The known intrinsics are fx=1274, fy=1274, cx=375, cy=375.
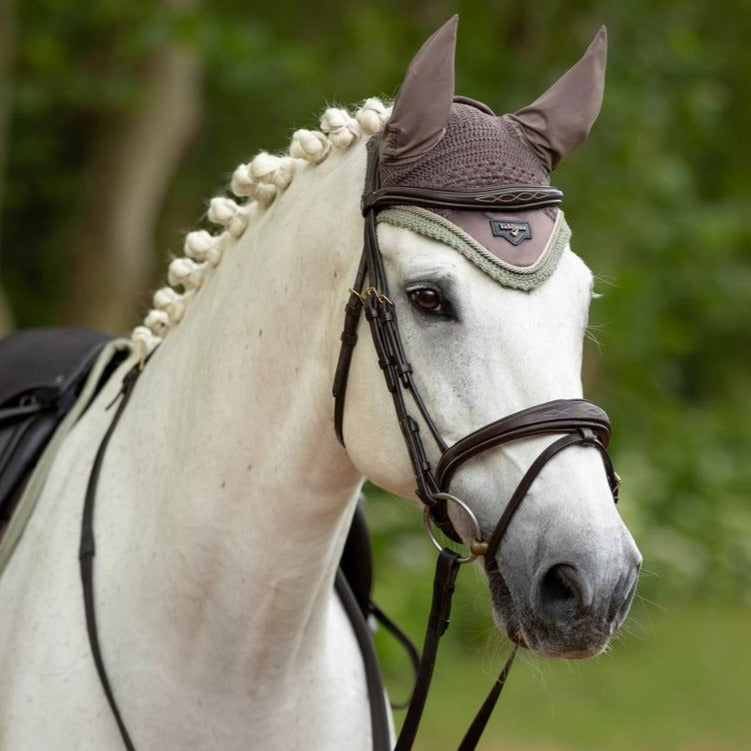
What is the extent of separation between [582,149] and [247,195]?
25.0ft

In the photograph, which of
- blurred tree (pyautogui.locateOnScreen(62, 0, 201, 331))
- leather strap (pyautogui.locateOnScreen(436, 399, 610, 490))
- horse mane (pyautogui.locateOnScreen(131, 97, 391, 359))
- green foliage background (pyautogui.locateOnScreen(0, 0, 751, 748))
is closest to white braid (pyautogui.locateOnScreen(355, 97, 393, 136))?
horse mane (pyautogui.locateOnScreen(131, 97, 391, 359))

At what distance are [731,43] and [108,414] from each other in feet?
38.0

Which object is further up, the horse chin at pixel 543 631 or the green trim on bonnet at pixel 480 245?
the green trim on bonnet at pixel 480 245

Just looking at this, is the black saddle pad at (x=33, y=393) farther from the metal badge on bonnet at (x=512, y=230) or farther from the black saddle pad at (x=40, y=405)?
the metal badge on bonnet at (x=512, y=230)

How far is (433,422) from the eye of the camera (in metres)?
2.34

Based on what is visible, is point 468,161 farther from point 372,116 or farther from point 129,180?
point 129,180

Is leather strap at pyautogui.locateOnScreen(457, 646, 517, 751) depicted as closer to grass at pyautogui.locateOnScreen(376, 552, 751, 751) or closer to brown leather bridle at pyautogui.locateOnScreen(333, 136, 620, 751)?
brown leather bridle at pyautogui.locateOnScreen(333, 136, 620, 751)

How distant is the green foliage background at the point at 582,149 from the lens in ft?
32.6

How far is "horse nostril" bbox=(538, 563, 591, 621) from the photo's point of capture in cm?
216

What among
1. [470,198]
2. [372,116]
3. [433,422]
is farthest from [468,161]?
[433,422]

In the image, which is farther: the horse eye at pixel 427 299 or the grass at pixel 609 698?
the grass at pixel 609 698

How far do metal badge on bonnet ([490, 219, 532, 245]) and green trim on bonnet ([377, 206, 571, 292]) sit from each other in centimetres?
4

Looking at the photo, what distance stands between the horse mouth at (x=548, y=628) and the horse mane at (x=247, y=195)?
1.00 meters

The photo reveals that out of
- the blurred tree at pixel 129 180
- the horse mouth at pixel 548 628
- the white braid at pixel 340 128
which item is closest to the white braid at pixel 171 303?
the white braid at pixel 340 128
